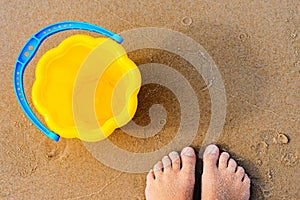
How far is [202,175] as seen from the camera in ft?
5.49

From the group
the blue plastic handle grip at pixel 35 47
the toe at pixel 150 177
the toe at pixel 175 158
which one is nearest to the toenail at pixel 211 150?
the toe at pixel 175 158

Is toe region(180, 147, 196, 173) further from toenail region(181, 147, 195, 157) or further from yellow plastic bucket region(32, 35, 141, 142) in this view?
yellow plastic bucket region(32, 35, 141, 142)

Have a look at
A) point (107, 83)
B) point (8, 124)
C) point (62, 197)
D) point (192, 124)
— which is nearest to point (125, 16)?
point (107, 83)

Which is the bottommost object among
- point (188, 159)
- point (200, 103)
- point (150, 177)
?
point (150, 177)

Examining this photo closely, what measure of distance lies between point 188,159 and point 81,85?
51cm

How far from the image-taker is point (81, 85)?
1.65 metres

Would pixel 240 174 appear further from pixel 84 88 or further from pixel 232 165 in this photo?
pixel 84 88

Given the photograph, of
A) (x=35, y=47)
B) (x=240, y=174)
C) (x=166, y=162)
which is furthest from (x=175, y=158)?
(x=35, y=47)

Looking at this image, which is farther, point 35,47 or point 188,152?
point 188,152

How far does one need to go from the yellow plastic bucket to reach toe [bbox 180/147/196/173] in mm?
278

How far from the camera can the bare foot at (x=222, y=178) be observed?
1.65 meters

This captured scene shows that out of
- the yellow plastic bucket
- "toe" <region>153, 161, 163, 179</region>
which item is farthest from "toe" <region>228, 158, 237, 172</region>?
the yellow plastic bucket

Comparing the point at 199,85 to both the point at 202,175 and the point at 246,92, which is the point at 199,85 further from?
the point at 202,175

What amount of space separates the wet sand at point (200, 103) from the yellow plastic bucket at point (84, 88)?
4.8 inches
